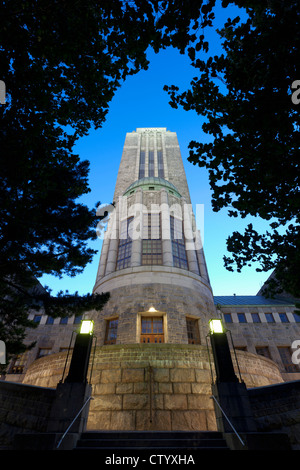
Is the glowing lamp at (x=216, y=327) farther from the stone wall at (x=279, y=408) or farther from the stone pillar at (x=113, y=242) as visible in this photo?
the stone pillar at (x=113, y=242)

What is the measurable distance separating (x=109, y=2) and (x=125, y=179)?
84.9ft

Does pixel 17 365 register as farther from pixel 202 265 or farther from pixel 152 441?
pixel 152 441

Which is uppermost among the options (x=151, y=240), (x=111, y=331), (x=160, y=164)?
(x=160, y=164)

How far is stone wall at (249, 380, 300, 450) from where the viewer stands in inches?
246

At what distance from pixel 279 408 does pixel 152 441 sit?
13.2 ft

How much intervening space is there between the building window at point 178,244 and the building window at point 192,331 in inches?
160

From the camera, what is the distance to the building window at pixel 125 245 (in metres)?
17.9

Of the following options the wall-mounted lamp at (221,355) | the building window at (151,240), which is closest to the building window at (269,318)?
the building window at (151,240)

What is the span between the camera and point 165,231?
18562mm

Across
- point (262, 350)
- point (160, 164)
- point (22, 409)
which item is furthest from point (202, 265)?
point (160, 164)

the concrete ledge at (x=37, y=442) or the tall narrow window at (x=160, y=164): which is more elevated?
the tall narrow window at (x=160, y=164)

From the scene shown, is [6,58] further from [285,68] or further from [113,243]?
[113,243]

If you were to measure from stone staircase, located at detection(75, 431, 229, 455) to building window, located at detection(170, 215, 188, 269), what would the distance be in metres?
11.9

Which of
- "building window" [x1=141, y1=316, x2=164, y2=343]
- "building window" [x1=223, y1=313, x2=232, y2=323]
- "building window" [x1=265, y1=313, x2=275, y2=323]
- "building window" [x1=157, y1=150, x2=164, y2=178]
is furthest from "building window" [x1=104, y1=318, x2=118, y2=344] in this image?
"building window" [x1=157, y1=150, x2=164, y2=178]
